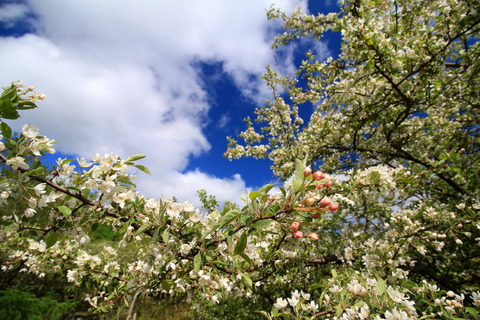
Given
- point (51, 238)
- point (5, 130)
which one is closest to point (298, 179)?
point (51, 238)

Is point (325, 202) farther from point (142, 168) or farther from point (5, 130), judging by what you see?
point (5, 130)

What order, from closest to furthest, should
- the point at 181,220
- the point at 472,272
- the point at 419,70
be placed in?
the point at 181,220 → the point at 419,70 → the point at 472,272

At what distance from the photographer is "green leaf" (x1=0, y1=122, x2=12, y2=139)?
1.24 metres

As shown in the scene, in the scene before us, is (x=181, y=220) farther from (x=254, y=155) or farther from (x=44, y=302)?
(x=44, y=302)

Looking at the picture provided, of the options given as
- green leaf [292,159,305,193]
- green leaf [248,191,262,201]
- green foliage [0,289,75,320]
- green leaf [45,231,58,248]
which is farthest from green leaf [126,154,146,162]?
green foliage [0,289,75,320]

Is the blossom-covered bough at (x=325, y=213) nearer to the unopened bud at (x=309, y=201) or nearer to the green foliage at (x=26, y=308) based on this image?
the unopened bud at (x=309, y=201)

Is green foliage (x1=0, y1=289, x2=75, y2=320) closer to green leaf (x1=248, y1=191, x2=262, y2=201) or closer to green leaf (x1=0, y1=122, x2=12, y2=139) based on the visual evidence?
green leaf (x1=0, y1=122, x2=12, y2=139)

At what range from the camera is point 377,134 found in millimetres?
4816

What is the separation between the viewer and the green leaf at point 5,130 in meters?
1.24

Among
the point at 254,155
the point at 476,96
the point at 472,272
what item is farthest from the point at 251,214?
the point at 254,155

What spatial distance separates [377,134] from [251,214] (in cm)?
474

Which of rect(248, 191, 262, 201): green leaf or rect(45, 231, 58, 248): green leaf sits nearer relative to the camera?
rect(248, 191, 262, 201): green leaf

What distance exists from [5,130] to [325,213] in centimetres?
180

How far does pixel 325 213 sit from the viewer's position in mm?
1078
